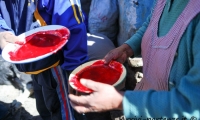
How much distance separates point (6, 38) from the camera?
1.56 metres

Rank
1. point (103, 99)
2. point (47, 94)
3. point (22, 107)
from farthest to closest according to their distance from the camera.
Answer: point (22, 107)
point (47, 94)
point (103, 99)

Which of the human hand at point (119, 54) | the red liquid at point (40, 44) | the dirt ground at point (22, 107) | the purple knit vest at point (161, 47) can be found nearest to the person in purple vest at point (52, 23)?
the red liquid at point (40, 44)

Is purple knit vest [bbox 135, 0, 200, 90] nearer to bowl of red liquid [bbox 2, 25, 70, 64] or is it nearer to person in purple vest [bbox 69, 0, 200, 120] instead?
person in purple vest [bbox 69, 0, 200, 120]

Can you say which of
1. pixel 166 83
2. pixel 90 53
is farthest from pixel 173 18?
pixel 90 53

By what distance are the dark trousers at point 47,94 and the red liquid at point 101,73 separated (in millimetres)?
583

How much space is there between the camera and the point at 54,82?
6.20 ft

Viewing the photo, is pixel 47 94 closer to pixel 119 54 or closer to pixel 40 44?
pixel 40 44

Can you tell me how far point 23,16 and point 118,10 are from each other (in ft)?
4.92

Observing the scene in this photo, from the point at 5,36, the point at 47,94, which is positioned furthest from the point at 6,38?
the point at 47,94

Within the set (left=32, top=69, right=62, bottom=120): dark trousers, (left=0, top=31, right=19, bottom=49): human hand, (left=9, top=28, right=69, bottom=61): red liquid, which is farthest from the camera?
(left=32, top=69, right=62, bottom=120): dark trousers

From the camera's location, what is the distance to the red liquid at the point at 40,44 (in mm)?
1376

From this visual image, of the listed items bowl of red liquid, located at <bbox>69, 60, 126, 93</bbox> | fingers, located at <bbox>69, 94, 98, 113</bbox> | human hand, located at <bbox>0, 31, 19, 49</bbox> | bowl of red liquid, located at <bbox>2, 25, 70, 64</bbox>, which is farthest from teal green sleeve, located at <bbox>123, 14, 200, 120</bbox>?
human hand, located at <bbox>0, 31, 19, 49</bbox>

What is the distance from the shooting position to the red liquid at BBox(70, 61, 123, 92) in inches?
51.2

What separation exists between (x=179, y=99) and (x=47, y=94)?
1366 millimetres
